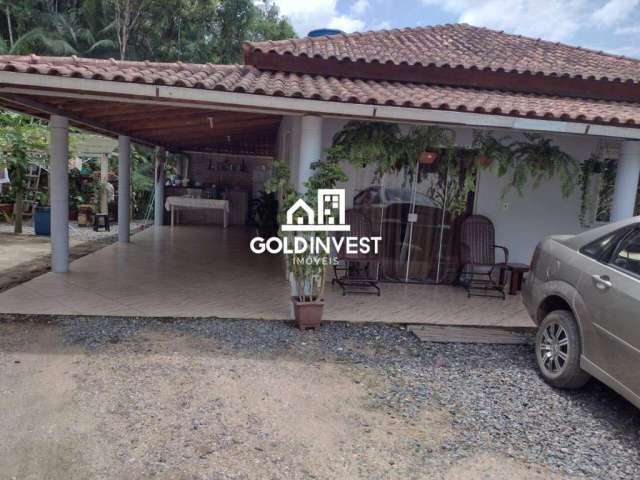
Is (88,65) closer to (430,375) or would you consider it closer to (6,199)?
(430,375)

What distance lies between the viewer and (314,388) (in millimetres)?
3967

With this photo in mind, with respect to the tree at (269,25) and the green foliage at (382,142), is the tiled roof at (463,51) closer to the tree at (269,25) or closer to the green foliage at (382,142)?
the green foliage at (382,142)

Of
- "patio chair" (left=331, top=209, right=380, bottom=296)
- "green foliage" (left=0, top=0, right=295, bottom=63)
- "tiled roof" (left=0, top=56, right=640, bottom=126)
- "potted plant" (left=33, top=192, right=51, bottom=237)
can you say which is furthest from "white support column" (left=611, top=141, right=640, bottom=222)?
"green foliage" (left=0, top=0, right=295, bottom=63)

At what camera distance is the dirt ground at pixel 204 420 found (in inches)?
113

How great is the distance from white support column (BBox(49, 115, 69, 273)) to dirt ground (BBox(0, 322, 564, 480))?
330 cm

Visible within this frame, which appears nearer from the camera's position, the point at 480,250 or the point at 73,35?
the point at 480,250

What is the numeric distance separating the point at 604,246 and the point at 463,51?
6288 mm

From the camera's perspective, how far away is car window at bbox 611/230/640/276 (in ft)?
12.0

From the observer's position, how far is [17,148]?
11.8 metres

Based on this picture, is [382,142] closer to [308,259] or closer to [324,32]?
[308,259]

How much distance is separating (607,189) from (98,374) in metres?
8.18

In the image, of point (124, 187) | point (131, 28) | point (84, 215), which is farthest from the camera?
point (131, 28)

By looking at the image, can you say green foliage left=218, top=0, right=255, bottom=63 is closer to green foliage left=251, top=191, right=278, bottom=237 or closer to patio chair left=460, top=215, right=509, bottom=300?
green foliage left=251, top=191, right=278, bottom=237

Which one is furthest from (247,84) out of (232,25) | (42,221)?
(232,25)
